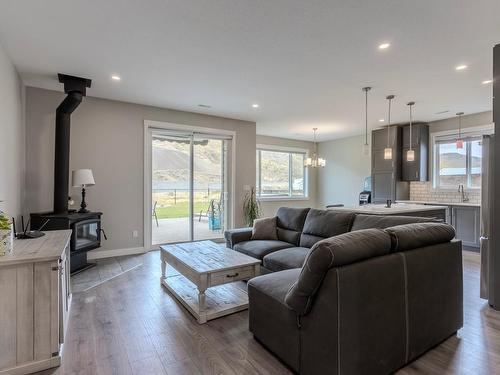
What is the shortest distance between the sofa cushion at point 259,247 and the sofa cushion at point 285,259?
133 millimetres

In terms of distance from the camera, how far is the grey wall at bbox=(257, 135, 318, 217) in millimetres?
8203

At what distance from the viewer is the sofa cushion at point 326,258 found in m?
1.55

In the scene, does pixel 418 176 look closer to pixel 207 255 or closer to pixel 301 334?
pixel 207 255

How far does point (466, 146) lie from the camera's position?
5.91 m

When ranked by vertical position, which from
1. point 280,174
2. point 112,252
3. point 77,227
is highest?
point 280,174

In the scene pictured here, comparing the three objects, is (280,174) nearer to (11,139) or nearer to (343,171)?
(343,171)

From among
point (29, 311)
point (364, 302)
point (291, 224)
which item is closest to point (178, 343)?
point (29, 311)

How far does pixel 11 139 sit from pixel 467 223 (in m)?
7.53

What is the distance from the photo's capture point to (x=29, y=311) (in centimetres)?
187

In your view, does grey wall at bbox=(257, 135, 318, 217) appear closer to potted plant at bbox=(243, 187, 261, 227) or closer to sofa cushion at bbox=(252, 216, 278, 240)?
potted plant at bbox=(243, 187, 261, 227)

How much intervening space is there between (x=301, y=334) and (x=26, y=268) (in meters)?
1.90

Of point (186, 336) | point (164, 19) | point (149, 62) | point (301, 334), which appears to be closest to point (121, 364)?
point (186, 336)

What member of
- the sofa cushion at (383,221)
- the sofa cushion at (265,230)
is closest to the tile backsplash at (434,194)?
the sofa cushion at (383,221)

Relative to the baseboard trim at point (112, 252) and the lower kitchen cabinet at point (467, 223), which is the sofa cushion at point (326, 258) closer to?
the baseboard trim at point (112, 252)
